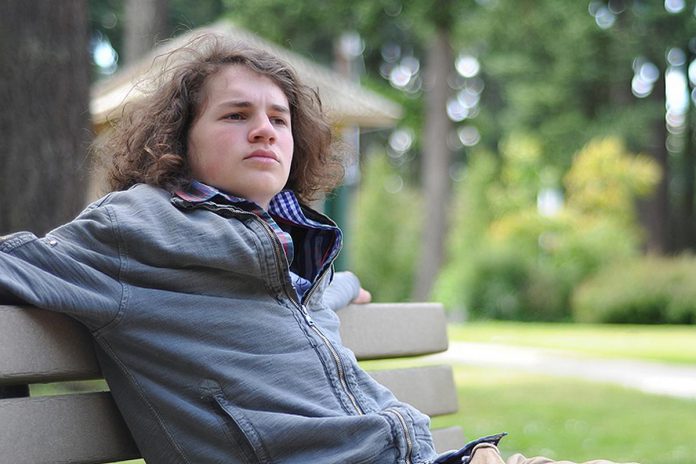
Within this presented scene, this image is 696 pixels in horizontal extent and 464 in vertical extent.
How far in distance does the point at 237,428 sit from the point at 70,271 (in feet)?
1.44

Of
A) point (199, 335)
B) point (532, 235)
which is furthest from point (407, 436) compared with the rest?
point (532, 235)

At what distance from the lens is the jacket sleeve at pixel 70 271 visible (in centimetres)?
202

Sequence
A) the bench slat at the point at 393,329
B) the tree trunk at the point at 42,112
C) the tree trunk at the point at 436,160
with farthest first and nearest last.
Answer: the tree trunk at the point at 436,160, the tree trunk at the point at 42,112, the bench slat at the point at 393,329

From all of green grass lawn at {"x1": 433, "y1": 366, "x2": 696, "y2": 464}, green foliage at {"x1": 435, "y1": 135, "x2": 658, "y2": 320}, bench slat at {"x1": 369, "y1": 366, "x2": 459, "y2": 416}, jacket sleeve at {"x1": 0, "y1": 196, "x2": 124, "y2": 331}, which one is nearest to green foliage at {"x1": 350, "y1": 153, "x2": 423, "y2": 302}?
green foliage at {"x1": 435, "y1": 135, "x2": 658, "y2": 320}

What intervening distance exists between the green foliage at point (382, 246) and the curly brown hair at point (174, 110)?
2314 centimetres

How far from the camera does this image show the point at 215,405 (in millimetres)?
2129

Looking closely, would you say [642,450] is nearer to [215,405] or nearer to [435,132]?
[215,405]

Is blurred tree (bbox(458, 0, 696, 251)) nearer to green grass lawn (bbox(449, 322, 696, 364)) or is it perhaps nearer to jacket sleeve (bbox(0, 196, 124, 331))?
green grass lawn (bbox(449, 322, 696, 364))

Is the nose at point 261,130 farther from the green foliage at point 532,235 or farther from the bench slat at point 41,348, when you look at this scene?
the green foliage at point 532,235

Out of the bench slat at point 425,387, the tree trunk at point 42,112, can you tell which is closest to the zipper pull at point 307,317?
the bench slat at point 425,387

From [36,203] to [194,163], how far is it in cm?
275

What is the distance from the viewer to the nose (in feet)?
7.75

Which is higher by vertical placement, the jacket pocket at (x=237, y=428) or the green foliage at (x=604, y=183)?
the jacket pocket at (x=237, y=428)

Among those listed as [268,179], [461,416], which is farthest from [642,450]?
[268,179]
